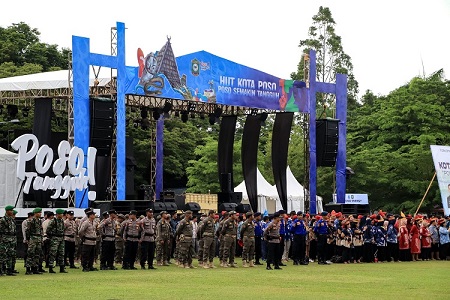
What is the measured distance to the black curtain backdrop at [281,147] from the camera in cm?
3666

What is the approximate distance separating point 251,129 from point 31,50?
19663 mm

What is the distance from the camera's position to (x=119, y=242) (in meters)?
23.1

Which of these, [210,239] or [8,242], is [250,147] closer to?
[210,239]

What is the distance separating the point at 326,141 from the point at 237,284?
63.8ft

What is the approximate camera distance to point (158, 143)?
38.3 m

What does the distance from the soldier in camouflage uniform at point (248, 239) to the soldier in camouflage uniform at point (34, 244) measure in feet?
17.3

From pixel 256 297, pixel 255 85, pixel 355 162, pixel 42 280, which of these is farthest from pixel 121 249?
pixel 355 162

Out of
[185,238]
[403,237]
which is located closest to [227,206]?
[403,237]

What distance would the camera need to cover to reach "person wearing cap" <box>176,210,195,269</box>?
875 inches

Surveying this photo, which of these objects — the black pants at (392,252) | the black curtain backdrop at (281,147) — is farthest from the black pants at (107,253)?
the black curtain backdrop at (281,147)

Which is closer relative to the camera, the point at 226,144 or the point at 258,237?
the point at 258,237

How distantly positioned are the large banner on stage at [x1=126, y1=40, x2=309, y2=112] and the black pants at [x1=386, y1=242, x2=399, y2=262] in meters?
9.08

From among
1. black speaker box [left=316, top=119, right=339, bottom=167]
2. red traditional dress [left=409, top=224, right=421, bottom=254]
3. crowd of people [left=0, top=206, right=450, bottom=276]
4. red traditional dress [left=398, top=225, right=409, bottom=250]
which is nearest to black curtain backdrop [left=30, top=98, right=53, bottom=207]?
crowd of people [left=0, top=206, right=450, bottom=276]

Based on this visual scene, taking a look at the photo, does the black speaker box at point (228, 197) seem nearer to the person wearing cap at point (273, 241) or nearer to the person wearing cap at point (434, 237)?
the person wearing cap at point (434, 237)
